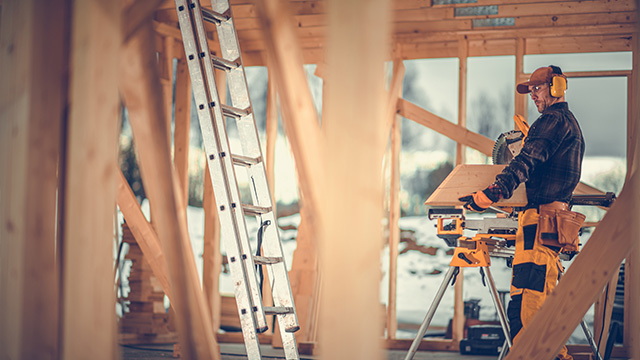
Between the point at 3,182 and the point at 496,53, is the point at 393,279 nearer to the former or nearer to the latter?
the point at 496,53

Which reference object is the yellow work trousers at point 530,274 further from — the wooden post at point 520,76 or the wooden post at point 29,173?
the wooden post at point 520,76

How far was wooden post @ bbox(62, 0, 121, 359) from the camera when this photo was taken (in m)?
2.35

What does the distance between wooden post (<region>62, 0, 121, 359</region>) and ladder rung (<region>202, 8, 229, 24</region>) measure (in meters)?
1.15

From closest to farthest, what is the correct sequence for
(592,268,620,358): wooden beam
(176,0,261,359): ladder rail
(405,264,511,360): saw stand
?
(176,0,261,359): ladder rail → (405,264,511,360): saw stand → (592,268,620,358): wooden beam

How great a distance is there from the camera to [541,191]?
146 inches

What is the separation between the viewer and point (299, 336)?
265 inches

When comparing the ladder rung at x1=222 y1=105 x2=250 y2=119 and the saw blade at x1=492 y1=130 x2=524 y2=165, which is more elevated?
the ladder rung at x1=222 y1=105 x2=250 y2=119

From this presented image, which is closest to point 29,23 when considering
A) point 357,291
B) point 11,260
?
point 11,260

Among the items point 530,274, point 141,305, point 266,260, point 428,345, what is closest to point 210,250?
point 141,305

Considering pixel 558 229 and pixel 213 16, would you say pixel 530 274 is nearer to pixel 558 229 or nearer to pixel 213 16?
pixel 558 229

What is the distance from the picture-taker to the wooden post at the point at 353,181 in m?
1.74

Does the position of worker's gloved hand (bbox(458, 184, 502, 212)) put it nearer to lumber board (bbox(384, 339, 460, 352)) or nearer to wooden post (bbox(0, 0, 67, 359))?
wooden post (bbox(0, 0, 67, 359))

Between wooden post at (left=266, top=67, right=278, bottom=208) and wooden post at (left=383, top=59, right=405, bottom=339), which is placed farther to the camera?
wooden post at (left=266, top=67, right=278, bottom=208)

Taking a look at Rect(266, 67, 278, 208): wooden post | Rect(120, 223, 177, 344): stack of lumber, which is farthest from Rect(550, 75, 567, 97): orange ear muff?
Rect(120, 223, 177, 344): stack of lumber
